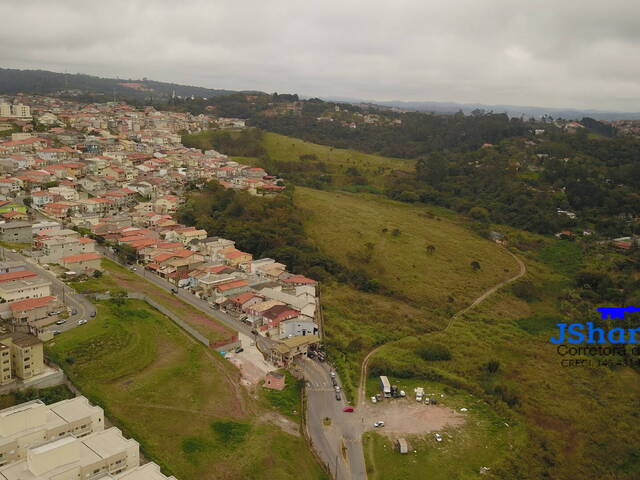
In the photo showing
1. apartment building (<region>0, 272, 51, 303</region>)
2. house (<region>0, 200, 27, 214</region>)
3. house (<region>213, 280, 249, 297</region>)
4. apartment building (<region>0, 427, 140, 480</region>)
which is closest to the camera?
apartment building (<region>0, 427, 140, 480</region>)

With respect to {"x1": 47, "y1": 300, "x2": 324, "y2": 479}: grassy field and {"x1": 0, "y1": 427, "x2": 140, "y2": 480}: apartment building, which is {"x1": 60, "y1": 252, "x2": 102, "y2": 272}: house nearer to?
{"x1": 47, "y1": 300, "x2": 324, "y2": 479}: grassy field

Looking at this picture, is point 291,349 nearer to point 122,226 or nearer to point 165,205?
point 122,226

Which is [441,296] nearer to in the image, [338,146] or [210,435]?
[210,435]

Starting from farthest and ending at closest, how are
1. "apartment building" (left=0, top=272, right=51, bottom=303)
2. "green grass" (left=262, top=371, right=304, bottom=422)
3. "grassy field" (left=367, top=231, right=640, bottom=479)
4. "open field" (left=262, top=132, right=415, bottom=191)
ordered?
"open field" (left=262, top=132, right=415, bottom=191) → "apartment building" (left=0, top=272, right=51, bottom=303) → "green grass" (left=262, top=371, right=304, bottom=422) → "grassy field" (left=367, top=231, right=640, bottom=479)

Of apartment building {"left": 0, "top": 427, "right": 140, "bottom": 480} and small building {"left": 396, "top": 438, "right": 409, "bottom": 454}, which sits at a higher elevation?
apartment building {"left": 0, "top": 427, "right": 140, "bottom": 480}

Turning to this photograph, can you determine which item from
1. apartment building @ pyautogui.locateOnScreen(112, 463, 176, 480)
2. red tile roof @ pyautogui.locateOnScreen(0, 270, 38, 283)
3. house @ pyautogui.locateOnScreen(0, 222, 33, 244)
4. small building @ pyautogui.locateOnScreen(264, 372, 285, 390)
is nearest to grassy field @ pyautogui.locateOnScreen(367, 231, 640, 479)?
small building @ pyautogui.locateOnScreen(264, 372, 285, 390)

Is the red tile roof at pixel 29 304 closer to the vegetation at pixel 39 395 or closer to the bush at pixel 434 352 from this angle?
the vegetation at pixel 39 395

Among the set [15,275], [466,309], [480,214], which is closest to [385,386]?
[466,309]
